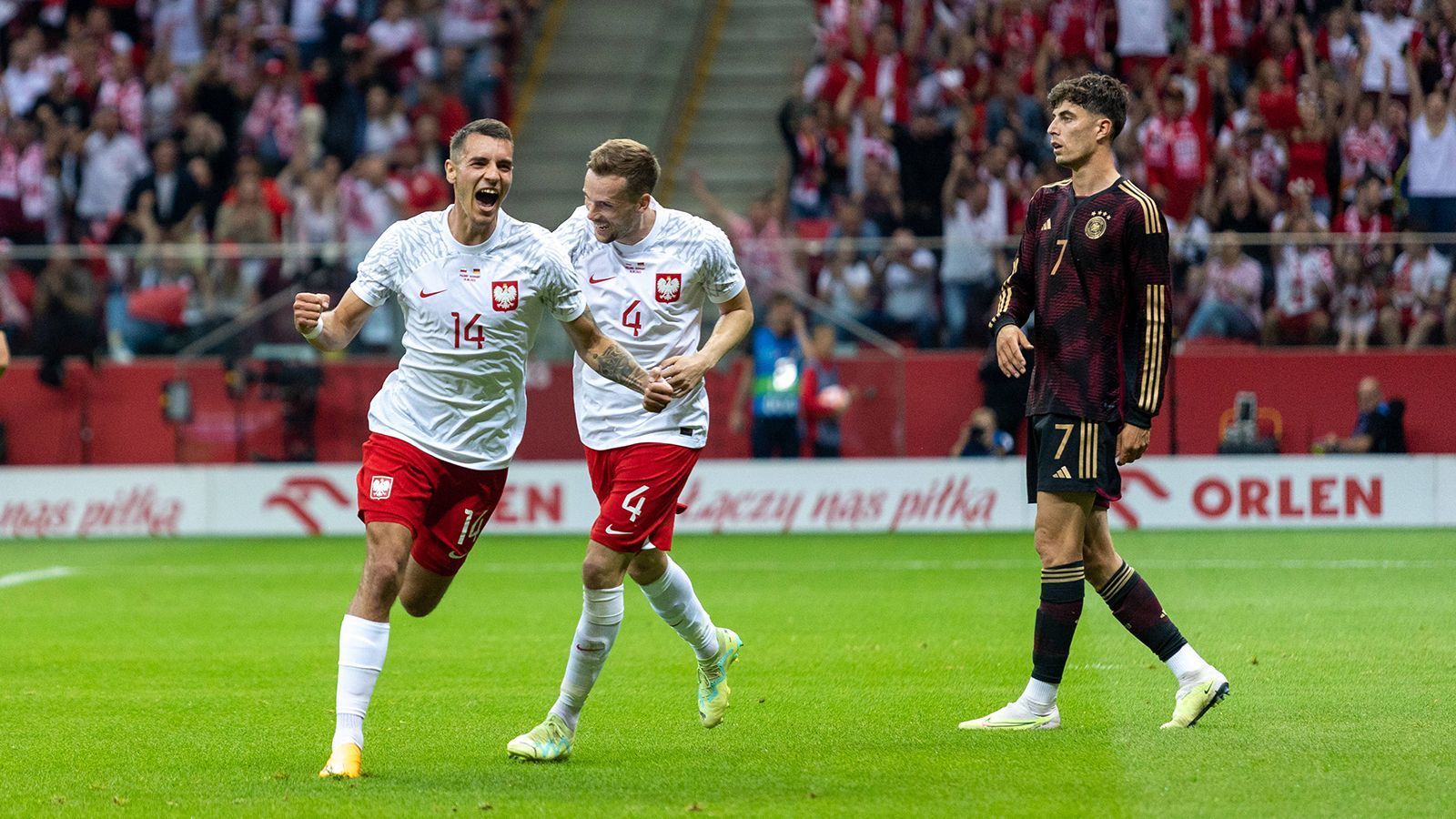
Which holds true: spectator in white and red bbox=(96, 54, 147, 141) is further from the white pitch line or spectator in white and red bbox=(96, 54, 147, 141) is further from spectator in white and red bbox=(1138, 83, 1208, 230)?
spectator in white and red bbox=(1138, 83, 1208, 230)

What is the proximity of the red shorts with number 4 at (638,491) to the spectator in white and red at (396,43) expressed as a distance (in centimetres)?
1600

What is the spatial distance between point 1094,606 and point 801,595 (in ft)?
7.02

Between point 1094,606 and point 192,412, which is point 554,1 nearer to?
point 192,412

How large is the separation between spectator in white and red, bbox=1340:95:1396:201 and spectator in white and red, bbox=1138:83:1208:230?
139 cm

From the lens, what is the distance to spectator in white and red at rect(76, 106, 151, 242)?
2111 centimetres

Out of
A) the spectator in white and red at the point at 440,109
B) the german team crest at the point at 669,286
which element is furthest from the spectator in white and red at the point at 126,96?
the german team crest at the point at 669,286

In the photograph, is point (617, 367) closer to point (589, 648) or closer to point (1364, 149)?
point (589, 648)

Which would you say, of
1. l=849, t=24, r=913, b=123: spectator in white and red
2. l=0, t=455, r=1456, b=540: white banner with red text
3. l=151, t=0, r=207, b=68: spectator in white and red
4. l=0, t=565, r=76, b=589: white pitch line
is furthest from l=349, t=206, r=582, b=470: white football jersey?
l=151, t=0, r=207, b=68: spectator in white and red

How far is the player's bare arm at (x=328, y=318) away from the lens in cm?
667

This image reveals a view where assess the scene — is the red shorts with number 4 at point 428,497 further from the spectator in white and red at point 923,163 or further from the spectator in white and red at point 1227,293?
the spectator in white and red at point 923,163

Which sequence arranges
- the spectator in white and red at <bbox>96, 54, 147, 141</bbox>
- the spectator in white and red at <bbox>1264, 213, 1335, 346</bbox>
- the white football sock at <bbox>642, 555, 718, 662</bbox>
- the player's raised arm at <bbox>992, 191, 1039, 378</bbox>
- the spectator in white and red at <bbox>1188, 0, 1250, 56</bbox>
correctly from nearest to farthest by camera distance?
1. the player's raised arm at <bbox>992, 191, 1039, 378</bbox>
2. the white football sock at <bbox>642, 555, 718, 662</bbox>
3. the spectator in white and red at <bbox>1264, 213, 1335, 346</bbox>
4. the spectator in white and red at <bbox>1188, 0, 1250, 56</bbox>
5. the spectator in white and red at <bbox>96, 54, 147, 141</bbox>

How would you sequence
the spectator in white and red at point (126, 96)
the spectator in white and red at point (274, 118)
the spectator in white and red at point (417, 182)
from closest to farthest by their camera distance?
the spectator in white and red at point (417, 182) → the spectator in white and red at point (274, 118) → the spectator in white and red at point (126, 96)

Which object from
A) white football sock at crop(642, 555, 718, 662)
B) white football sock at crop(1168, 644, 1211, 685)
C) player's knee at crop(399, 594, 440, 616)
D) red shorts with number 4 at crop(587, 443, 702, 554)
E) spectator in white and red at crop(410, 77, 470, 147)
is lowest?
white football sock at crop(1168, 644, 1211, 685)

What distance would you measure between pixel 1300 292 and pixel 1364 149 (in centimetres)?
256
